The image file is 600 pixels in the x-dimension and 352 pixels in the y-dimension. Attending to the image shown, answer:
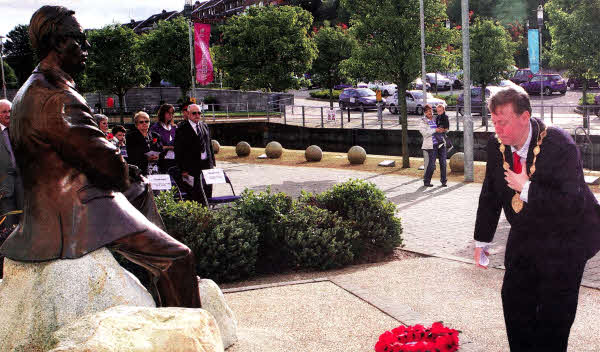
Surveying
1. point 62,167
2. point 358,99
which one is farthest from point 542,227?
point 358,99

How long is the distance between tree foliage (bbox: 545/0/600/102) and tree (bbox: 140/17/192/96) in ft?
98.4

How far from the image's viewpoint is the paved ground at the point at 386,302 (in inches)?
231

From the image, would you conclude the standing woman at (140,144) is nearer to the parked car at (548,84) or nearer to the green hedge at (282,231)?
the green hedge at (282,231)

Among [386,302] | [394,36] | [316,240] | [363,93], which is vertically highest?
[394,36]

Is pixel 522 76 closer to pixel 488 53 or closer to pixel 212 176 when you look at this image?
pixel 488 53

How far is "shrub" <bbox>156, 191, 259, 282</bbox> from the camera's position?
812 centimetres

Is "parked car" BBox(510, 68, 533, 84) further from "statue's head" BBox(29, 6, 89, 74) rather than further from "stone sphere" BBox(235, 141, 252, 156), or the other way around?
"statue's head" BBox(29, 6, 89, 74)

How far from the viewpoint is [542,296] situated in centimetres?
405

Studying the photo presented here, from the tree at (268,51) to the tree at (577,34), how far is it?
42.2 ft

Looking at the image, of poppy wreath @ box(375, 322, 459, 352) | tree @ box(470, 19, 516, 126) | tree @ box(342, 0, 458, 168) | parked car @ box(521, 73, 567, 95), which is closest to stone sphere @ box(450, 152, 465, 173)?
tree @ box(342, 0, 458, 168)

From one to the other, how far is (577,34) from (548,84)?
21904mm

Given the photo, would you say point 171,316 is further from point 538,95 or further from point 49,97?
point 538,95

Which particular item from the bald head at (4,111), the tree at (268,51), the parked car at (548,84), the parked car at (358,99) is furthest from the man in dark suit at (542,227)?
the parked car at (548,84)

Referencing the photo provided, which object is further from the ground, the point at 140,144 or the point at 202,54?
the point at 202,54
